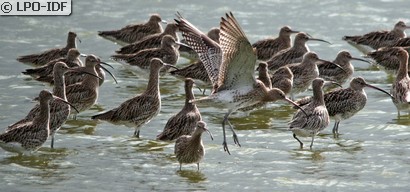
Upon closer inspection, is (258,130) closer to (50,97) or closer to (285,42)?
(50,97)

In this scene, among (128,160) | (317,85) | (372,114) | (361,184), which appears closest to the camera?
(361,184)

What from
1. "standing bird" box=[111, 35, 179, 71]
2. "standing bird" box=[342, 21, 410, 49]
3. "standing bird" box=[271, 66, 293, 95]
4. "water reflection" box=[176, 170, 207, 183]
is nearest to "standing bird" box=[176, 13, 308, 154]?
"water reflection" box=[176, 170, 207, 183]

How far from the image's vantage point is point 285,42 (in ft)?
57.7

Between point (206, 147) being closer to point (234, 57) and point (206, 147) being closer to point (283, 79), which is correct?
point (234, 57)

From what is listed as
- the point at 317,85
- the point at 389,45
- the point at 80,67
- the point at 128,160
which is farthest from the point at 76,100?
the point at 389,45

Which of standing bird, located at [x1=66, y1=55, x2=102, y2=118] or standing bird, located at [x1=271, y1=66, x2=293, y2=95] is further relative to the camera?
standing bird, located at [x1=271, y1=66, x2=293, y2=95]

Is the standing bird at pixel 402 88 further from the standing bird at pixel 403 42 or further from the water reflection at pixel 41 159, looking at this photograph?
the water reflection at pixel 41 159

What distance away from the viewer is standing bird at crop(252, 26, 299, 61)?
1744cm

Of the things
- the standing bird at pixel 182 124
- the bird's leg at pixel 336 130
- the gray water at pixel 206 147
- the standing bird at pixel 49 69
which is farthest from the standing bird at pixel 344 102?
the standing bird at pixel 49 69

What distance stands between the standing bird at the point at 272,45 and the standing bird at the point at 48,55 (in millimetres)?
2842

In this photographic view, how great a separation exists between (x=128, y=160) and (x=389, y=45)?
6.93 m

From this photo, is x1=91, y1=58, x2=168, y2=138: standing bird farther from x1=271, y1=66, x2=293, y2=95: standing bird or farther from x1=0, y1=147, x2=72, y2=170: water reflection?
x1=271, y1=66, x2=293, y2=95: standing bird

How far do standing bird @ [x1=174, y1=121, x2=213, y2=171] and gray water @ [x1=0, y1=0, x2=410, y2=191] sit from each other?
7.1 inches

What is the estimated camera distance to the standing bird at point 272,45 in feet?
57.2
